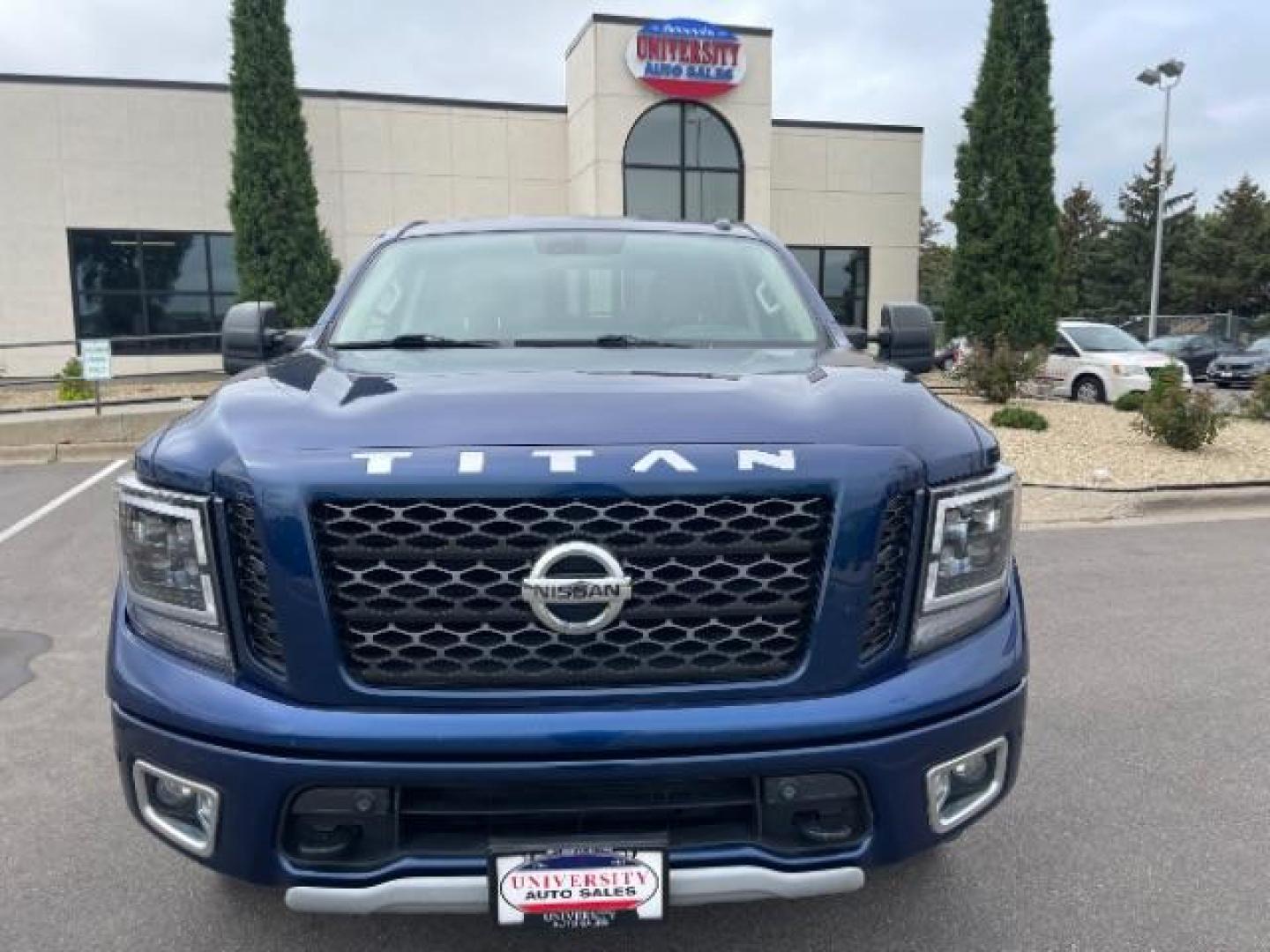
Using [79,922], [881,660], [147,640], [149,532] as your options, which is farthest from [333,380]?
[79,922]

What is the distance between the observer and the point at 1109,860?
298cm

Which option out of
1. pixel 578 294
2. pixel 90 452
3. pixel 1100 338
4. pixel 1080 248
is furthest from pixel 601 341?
pixel 1080 248

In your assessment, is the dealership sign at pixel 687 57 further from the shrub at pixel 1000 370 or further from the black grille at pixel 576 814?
the black grille at pixel 576 814

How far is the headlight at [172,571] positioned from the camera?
2006 millimetres

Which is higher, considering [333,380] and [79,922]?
[333,380]

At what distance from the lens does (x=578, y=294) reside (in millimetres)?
3393

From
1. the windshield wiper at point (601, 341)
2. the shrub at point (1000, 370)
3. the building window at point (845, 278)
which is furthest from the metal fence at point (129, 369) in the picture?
the windshield wiper at point (601, 341)

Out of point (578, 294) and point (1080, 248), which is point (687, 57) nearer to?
point (578, 294)

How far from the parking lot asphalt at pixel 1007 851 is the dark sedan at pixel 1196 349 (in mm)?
23196

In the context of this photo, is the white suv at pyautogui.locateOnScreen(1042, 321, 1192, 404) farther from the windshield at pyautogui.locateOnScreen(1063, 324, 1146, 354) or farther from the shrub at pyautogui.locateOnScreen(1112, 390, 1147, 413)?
the shrub at pyautogui.locateOnScreen(1112, 390, 1147, 413)

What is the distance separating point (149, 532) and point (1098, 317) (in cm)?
6031

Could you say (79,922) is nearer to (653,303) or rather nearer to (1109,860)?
(653,303)

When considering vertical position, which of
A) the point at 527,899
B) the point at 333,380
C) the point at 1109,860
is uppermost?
the point at 333,380

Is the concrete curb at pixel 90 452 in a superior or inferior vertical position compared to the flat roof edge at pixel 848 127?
inferior
